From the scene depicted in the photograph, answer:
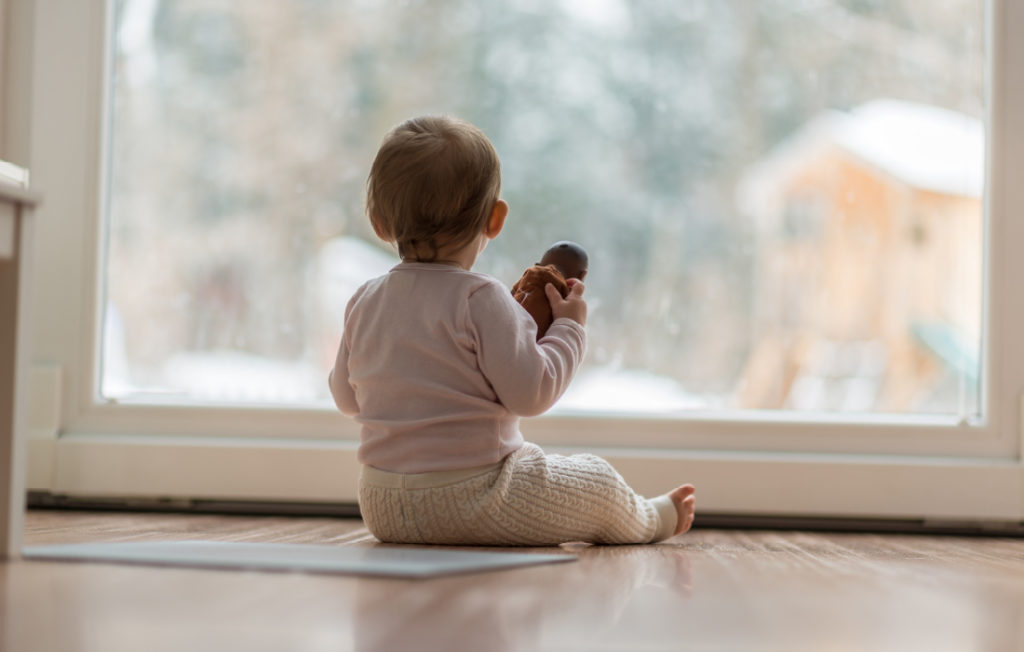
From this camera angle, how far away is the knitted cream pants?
1.19 meters

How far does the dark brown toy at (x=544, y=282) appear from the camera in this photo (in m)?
1.30

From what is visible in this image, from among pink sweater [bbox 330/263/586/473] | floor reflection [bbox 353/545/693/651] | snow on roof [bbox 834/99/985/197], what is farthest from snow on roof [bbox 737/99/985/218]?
floor reflection [bbox 353/545/693/651]

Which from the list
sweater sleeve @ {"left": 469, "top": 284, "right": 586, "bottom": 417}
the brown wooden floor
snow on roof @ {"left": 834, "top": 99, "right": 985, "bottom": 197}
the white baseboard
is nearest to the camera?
the brown wooden floor

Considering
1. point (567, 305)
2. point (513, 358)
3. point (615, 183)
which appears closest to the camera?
point (513, 358)

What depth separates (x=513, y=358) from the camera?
1.19 meters

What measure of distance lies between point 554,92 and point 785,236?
17.9 inches

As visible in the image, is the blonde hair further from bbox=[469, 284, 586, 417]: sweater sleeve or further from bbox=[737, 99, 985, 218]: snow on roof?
bbox=[737, 99, 985, 218]: snow on roof

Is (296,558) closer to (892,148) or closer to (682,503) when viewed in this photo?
(682,503)

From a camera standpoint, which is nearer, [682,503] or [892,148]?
[682,503]

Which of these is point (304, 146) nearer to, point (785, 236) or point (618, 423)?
point (618, 423)

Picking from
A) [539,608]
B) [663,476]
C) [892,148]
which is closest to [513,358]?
[539,608]

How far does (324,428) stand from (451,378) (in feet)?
1.93

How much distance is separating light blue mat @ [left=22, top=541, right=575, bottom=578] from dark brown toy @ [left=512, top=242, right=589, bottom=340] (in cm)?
34

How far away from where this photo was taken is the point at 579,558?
3.58 ft
